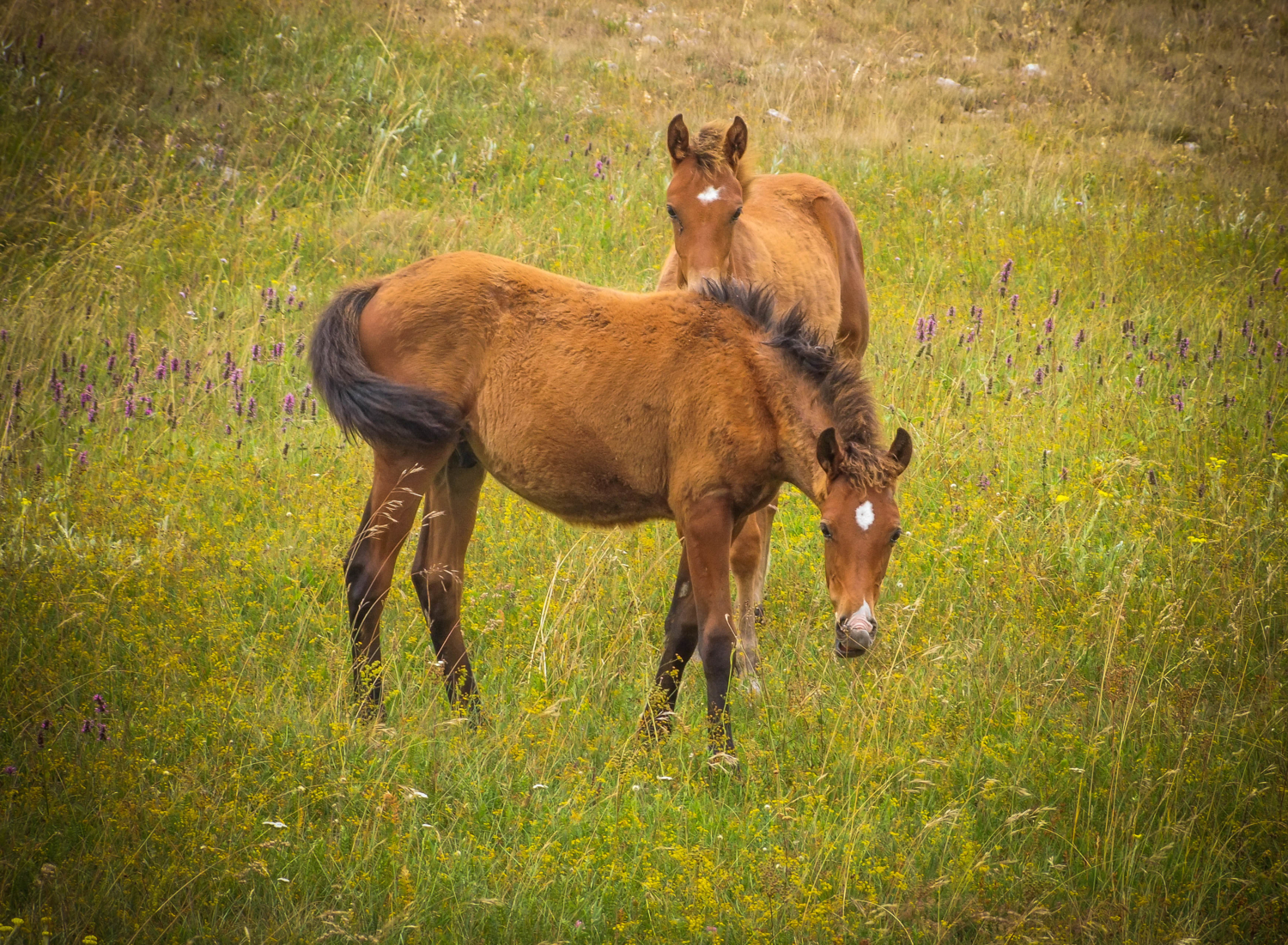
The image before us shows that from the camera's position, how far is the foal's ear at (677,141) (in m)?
6.27

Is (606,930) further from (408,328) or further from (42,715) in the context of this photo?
(408,328)

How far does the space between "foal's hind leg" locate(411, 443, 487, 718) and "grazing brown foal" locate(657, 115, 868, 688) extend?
1349 millimetres

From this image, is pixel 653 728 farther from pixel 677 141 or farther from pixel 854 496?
pixel 677 141

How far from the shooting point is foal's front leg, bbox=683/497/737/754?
13.5 ft

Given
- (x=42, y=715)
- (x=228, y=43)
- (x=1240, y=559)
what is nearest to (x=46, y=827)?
(x=42, y=715)

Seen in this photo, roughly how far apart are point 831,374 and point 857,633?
43.6 inches

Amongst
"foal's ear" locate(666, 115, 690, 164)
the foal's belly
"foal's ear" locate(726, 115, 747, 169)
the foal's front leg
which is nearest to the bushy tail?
the foal's belly

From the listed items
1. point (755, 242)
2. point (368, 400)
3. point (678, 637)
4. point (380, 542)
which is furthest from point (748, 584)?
point (755, 242)

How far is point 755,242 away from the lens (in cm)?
629

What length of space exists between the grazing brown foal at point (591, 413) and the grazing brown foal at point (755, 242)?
2.78 feet

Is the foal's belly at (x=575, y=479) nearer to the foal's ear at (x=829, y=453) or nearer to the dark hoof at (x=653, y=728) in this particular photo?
the foal's ear at (x=829, y=453)

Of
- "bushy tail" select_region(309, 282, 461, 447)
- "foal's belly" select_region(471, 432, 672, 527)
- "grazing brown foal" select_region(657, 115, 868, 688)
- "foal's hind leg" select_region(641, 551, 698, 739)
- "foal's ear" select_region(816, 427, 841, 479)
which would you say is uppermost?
"grazing brown foal" select_region(657, 115, 868, 688)

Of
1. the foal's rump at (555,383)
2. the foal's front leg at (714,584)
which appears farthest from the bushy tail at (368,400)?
the foal's front leg at (714,584)

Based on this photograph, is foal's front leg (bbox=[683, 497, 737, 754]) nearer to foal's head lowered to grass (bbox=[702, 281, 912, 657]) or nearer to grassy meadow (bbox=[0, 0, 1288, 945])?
grassy meadow (bbox=[0, 0, 1288, 945])
